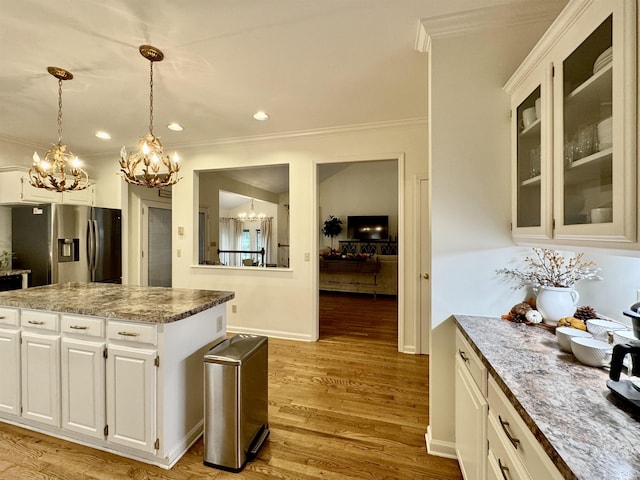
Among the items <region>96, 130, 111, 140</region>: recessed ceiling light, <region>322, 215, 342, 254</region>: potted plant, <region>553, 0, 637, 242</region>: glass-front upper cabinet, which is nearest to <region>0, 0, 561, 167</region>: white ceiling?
<region>96, 130, 111, 140</region>: recessed ceiling light

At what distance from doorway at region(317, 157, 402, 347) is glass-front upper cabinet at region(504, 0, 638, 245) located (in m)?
3.88

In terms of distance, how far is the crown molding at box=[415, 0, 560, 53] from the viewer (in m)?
1.67

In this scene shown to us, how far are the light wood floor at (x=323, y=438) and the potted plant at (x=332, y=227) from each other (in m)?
5.58

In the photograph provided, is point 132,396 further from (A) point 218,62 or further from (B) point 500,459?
(A) point 218,62

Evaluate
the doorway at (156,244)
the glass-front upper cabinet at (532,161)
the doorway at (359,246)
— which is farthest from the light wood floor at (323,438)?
the doorway at (156,244)

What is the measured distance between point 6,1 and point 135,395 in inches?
92.8

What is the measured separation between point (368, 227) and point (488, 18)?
666 centimetres

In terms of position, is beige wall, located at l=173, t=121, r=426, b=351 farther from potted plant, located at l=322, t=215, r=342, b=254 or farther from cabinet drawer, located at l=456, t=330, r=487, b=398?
potted plant, located at l=322, t=215, r=342, b=254

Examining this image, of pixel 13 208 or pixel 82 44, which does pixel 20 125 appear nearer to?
pixel 13 208

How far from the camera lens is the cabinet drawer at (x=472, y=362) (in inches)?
49.0

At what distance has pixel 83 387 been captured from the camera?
182 cm

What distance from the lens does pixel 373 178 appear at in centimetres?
848

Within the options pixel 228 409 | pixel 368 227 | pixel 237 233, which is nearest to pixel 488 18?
pixel 228 409

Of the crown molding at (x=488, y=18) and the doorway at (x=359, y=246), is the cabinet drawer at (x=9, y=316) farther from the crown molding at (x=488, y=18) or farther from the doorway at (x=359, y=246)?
the doorway at (x=359, y=246)
